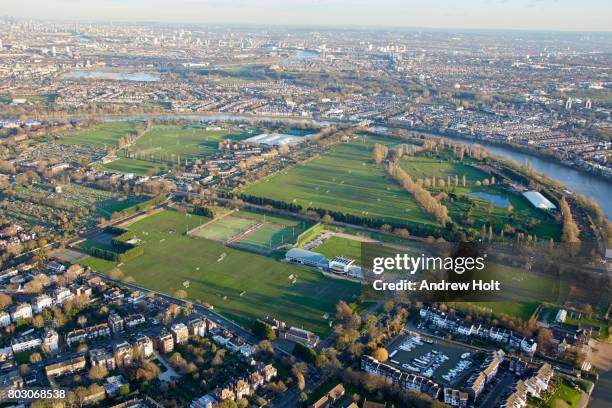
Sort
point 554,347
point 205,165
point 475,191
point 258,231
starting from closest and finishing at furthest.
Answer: point 554,347 < point 258,231 < point 475,191 < point 205,165

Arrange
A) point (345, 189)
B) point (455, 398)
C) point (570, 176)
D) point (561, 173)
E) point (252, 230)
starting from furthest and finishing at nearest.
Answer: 1. point (561, 173)
2. point (570, 176)
3. point (345, 189)
4. point (252, 230)
5. point (455, 398)

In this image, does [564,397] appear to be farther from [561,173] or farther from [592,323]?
[561,173]

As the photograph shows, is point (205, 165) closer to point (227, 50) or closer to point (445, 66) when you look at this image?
point (445, 66)

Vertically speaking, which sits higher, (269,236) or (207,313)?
(269,236)

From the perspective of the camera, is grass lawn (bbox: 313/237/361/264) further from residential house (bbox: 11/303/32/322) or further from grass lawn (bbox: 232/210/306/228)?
residential house (bbox: 11/303/32/322)

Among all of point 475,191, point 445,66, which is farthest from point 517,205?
point 445,66

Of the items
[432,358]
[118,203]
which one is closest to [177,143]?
[118,203]

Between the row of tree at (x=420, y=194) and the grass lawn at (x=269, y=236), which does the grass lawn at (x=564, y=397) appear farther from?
the grass lawn at (x=269, y=236)

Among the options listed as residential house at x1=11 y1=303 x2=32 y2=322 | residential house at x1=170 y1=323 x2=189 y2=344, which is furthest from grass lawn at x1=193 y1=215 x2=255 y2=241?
residential house at x1=11 y1=303 x2=32 y2=322
